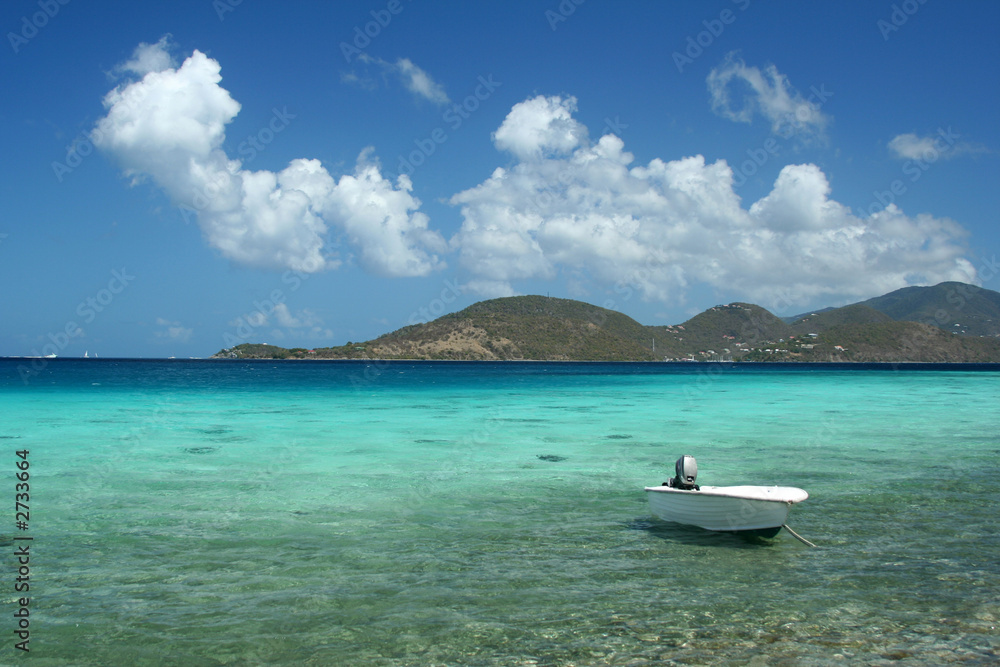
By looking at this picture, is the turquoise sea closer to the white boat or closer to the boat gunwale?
the white boat

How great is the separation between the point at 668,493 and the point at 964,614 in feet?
13.2

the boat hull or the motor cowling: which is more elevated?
the motor cowling

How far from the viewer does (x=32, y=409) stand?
34.8 m

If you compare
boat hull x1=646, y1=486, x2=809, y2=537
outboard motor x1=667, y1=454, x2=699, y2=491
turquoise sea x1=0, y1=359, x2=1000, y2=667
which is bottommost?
turquoise sea x1=0, y1=359, x2=1000, y2=667

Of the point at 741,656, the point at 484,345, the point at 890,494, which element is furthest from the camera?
the point at 484,345

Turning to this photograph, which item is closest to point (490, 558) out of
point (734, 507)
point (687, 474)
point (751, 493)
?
point (687, 474)

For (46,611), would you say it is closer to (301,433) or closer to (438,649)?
(438,649)

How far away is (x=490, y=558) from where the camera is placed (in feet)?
29.3

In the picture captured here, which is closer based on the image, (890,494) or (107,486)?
(890,494)

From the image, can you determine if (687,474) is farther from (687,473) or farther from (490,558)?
(490,558)

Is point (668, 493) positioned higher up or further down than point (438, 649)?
higher up

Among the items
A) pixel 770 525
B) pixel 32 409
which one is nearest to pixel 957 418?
pixel 770 525

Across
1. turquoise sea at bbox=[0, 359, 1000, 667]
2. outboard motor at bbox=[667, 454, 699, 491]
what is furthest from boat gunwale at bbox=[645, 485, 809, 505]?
turquoise sea at bbox=[0, 359, 1000, 667]

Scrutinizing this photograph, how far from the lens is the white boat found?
29.3 ft
